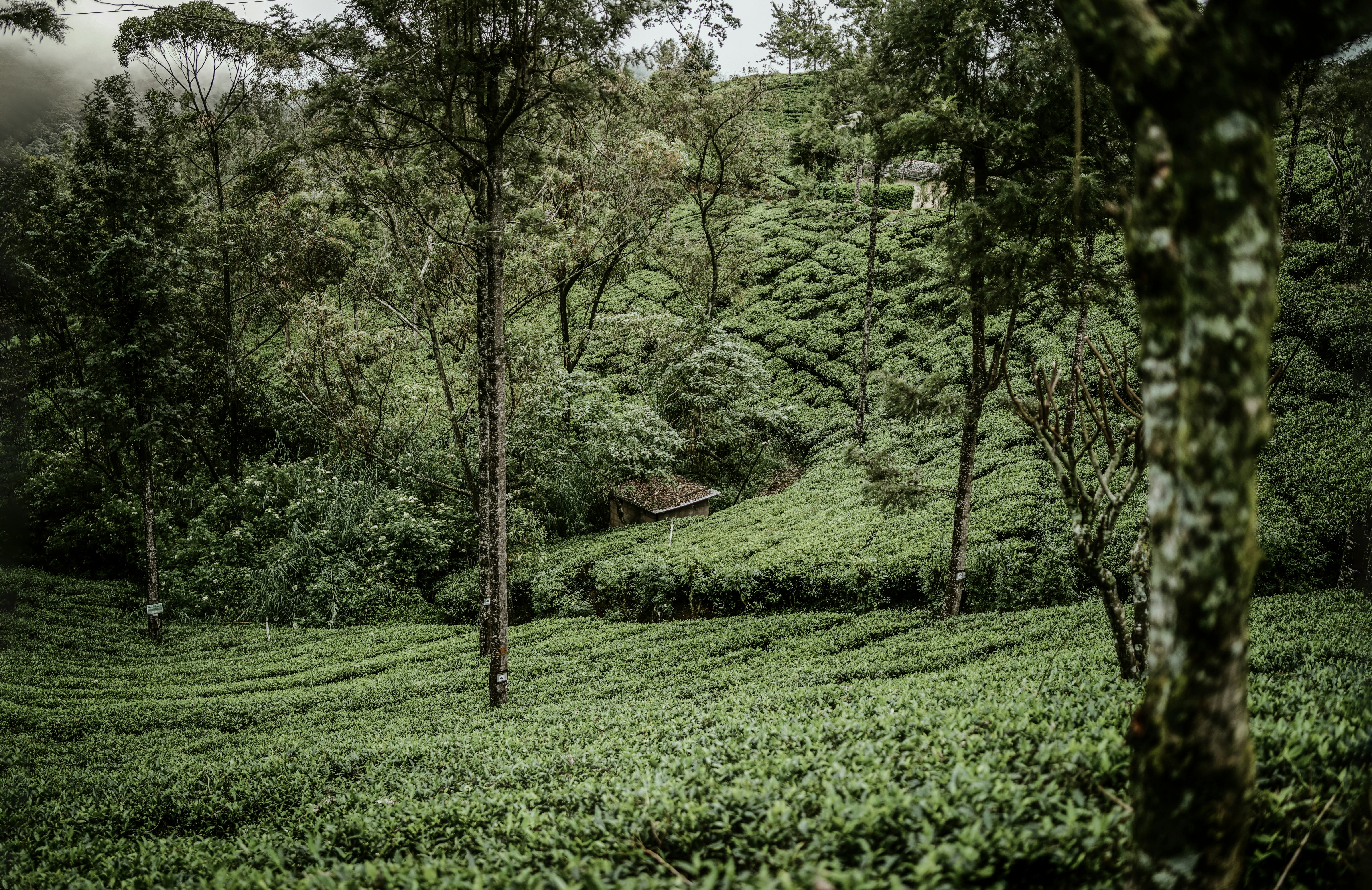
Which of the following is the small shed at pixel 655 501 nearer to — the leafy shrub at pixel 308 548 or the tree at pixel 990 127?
the leafy shrub at pixel 308 548

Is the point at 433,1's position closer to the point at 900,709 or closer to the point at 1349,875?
the point at 900,709

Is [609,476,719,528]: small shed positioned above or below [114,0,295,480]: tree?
Result: below

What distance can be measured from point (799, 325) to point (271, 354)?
1957 cm

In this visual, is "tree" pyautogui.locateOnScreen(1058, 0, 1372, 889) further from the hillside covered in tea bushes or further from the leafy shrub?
the leafy shrub

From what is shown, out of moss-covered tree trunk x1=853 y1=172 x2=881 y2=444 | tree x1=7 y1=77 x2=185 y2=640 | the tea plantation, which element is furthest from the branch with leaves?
tree x1=7 y1=77 x2=185 y2=640

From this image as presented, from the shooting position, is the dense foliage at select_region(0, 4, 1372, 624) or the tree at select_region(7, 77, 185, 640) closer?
the dense foliage at select_region(0, 4, 1372, 624)

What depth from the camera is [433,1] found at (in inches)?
324

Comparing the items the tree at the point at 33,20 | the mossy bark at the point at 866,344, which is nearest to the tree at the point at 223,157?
the tree at the point at 33,20

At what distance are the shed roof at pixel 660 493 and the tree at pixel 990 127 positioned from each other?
402 inches

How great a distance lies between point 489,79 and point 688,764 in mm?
7997

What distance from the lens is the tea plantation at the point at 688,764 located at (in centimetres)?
288

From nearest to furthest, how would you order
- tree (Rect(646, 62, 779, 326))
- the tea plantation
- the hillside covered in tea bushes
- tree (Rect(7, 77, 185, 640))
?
the tea plantation < the hillside covered in tea bushes < tree (Rect(7, 77, 185, 640)) < tree (Rect(646, 62, 779, 326))

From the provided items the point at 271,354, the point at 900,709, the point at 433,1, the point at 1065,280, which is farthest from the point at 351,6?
the point at 271,354

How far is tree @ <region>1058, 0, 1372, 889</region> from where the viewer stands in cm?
210
